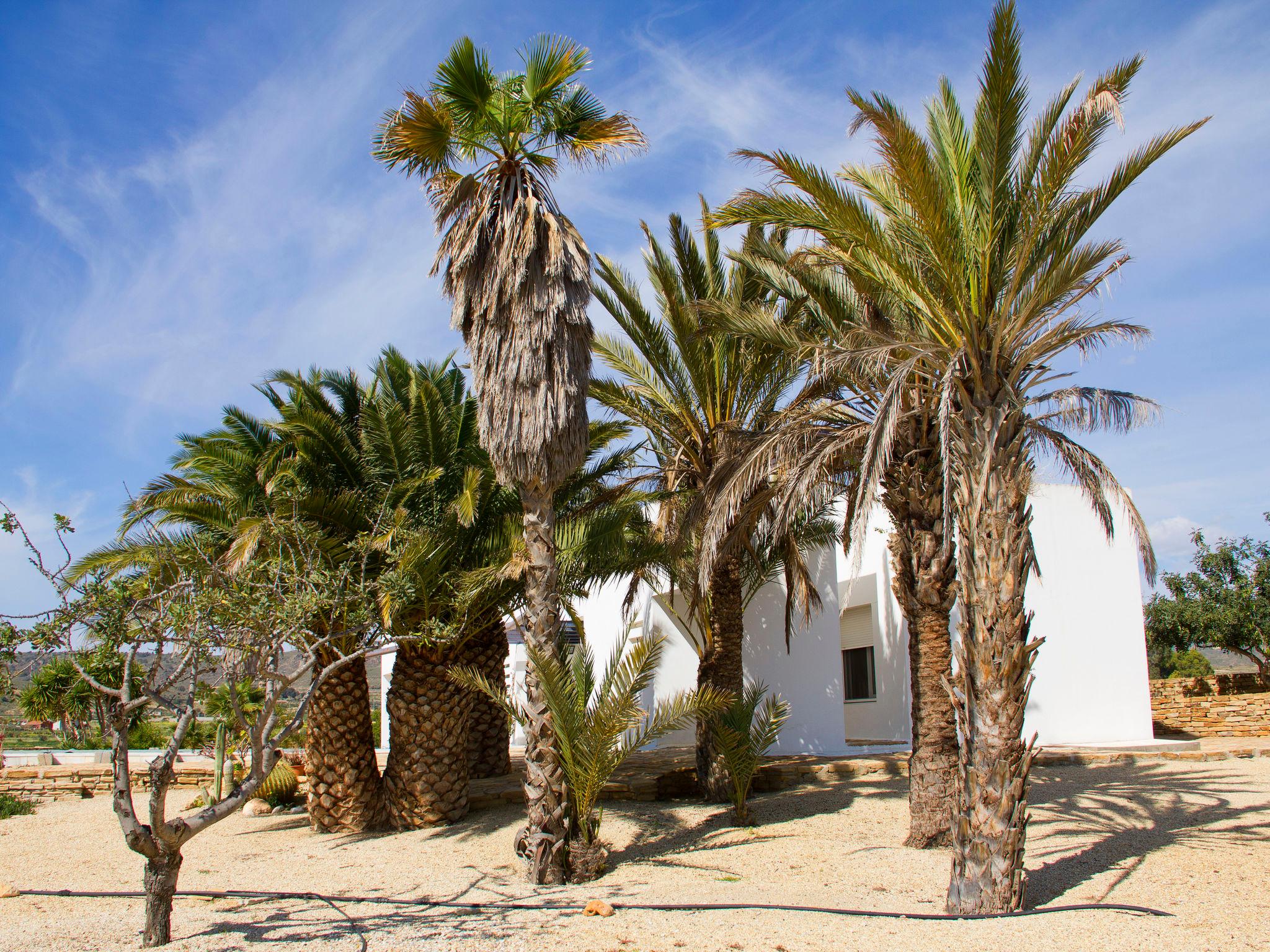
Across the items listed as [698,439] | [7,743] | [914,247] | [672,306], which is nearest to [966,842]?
[914,247]

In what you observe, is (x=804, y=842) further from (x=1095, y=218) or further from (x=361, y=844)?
(x=1095, y=218)

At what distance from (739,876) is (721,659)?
13.3 feet

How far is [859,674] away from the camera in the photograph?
70.2ft

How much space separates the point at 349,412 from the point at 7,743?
31367mm

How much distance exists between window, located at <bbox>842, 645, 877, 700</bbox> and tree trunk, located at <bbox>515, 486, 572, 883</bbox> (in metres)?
12.6

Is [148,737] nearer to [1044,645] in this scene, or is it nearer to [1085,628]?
[1044,645]

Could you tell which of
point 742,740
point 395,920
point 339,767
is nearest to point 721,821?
point 742,740

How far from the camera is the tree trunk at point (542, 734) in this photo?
9.18m

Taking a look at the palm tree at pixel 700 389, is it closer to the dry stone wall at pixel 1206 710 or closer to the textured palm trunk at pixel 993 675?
the textured palm trunk at pixel 993 675

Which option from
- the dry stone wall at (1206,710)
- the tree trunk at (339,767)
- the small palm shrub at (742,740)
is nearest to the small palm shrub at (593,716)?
the small palm shrub at (742,740)

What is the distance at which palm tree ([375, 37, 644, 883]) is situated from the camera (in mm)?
9797

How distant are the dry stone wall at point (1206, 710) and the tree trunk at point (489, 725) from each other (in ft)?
48.4

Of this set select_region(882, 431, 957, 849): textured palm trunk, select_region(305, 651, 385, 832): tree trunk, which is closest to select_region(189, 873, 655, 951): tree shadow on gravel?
select_region(882, 431, 957, 849): textured palm trunk

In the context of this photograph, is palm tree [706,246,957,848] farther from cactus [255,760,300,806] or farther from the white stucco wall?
cactus [255,760,300,806]
